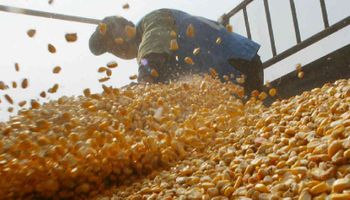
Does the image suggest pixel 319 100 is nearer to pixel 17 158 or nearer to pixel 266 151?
pixel 266 151

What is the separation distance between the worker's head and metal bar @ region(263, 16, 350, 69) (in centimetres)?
204

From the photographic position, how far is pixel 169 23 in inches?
191

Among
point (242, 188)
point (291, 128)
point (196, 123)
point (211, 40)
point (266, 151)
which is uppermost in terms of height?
point (211, 40)

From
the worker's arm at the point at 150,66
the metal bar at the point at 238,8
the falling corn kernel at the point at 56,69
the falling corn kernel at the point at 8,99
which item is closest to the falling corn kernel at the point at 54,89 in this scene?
the falling corn kernel at the point at 56,69

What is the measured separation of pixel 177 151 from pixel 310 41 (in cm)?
292

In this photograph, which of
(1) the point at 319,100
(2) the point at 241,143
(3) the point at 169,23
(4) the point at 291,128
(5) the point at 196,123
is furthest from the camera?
(3) the point at 169,23

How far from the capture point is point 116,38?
505 centimetres

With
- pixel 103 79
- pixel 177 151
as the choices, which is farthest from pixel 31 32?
pixel 177 151

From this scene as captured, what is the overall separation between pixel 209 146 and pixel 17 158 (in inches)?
54.2

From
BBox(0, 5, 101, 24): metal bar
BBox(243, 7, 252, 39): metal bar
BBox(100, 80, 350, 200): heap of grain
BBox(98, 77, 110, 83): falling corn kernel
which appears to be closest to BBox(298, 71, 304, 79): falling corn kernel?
BBox(100, 80, 350, 200): heap of grain

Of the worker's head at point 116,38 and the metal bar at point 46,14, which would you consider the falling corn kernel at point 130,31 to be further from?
the metal bar at point 46,14

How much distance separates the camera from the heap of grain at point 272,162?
5.12 feet

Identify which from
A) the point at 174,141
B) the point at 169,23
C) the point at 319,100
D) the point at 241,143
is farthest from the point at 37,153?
the point at 169,23

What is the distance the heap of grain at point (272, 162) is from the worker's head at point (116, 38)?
2581mm
